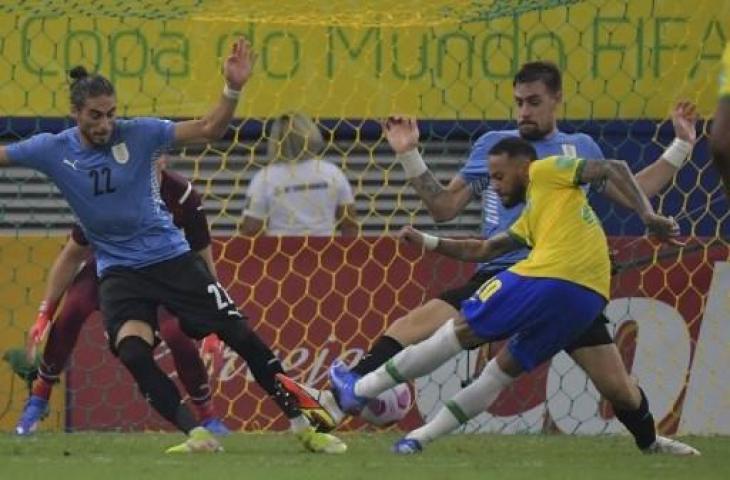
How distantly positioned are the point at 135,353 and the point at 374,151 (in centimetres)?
462

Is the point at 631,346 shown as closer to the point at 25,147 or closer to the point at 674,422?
the point at 674,422

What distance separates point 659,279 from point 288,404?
3449mm

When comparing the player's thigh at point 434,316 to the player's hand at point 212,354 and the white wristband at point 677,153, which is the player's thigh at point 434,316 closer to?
the white wristband at point 677,153

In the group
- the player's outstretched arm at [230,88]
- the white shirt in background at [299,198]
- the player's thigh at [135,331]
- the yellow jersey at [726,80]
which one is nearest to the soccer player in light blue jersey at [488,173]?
the player's thigh at [135,331]

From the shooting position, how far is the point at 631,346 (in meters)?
12.5

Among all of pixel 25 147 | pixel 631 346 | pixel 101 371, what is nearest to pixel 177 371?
pixel 101 371

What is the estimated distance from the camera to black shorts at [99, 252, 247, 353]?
983 centimetres

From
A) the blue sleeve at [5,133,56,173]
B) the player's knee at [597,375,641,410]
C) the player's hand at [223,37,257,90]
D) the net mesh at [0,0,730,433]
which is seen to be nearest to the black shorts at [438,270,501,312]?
the player's knee at [597,375,641,410]

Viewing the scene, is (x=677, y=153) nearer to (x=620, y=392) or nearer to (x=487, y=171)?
(x=487, y=171)

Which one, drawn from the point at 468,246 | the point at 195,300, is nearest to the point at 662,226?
the point at 468,246

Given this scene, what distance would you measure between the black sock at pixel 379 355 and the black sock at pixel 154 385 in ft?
3.42

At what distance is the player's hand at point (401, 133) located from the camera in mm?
10398

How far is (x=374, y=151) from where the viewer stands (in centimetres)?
1388

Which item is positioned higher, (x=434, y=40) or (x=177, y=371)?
(x=434, y=40)
